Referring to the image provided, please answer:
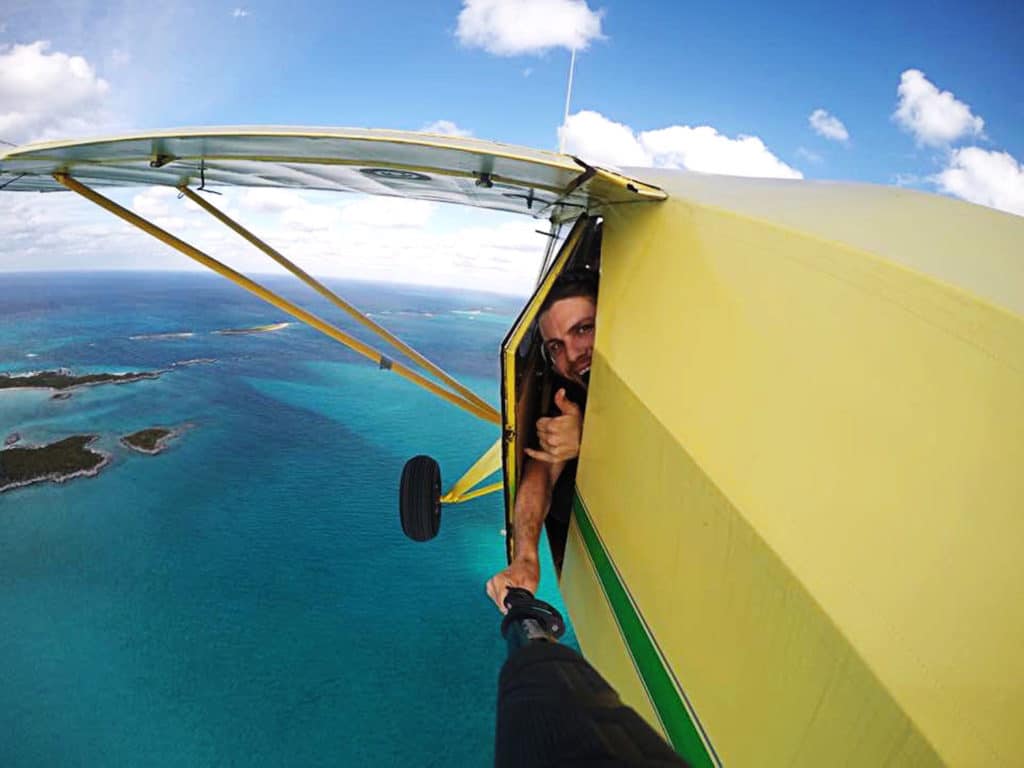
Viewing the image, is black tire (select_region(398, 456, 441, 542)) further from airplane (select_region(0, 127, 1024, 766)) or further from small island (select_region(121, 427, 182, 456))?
small island (select_region(121, 427, 182, 456))

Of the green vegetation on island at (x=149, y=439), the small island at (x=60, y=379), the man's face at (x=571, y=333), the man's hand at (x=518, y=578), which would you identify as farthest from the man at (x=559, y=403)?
the small island at (x=60, y=379)

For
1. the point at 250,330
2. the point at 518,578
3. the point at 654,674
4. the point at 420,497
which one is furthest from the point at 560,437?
the point at 250,330

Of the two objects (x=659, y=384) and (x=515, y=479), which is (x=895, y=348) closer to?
(x=659, y=384)

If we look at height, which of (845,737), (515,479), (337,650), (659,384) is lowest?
Answer: (337,650)

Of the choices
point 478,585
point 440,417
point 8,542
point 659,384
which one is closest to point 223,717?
point 478,585

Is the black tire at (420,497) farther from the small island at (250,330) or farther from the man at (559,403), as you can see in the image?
the small island at (250,330)

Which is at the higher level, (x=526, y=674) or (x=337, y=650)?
(x=526, y=674)
